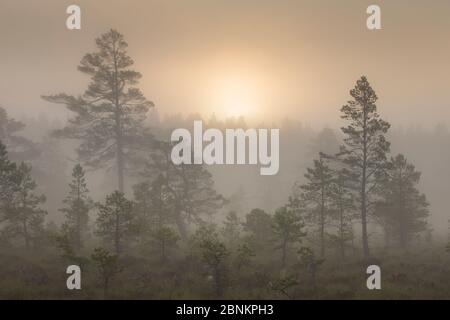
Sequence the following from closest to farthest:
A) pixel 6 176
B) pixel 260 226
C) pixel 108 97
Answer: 1. pixel 6 176
2. pixel 260 226
3. pixel 108 97

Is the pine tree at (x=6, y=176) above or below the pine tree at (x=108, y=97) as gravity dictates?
below

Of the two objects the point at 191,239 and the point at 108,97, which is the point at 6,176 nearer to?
the point at 191,239

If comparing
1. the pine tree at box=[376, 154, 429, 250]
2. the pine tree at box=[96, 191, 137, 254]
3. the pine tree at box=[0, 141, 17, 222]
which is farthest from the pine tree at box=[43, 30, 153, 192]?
the pine tree at box=[376, 154, 429, 250]

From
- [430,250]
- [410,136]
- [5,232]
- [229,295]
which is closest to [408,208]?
[430,250]

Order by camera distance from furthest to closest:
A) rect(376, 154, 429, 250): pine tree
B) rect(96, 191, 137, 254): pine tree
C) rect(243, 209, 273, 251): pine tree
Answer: rect(376, 154, 429, 250): pine tree
rect(243, 209, 273, 251): pine tree
rect(96, 191, 137, 254): pine tree

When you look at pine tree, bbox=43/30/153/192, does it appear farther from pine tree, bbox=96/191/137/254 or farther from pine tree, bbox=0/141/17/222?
pine tree, bbox=96/191/137/254

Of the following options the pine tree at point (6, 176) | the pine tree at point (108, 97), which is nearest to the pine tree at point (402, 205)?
the pine tree at point (108, 97)

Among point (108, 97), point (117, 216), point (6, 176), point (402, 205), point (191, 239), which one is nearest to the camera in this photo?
point (117, 216)

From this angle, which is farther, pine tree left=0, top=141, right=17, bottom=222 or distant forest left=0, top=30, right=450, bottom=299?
pine tree left=0, top=141, right=17, bottom=222

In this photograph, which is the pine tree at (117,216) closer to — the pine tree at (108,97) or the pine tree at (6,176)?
the pine tree at (6,176)

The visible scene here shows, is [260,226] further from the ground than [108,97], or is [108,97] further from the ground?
[108,97]

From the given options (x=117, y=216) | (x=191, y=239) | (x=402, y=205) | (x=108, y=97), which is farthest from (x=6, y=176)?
(x=402, y=205)

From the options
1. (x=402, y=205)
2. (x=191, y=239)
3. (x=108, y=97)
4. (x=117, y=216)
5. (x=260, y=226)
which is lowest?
(x=191, y=239)
